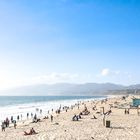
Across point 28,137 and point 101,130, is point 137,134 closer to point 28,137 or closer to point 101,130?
point 101,130

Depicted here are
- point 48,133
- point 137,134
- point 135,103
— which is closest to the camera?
point 137,134

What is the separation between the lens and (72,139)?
27.2m

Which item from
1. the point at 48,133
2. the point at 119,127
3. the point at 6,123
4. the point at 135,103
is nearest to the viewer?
the point at 48,133

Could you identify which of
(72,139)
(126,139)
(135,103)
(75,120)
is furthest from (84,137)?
(135,103)

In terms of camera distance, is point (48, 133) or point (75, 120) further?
point (75, 120)

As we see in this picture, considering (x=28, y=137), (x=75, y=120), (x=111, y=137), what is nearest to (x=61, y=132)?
(x=28, y=137)

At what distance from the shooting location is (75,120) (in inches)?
1668

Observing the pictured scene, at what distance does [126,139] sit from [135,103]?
40.0 meters

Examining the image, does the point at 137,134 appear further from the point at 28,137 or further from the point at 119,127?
the point at 28,137

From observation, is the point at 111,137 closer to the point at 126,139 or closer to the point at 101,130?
the point at 126,139

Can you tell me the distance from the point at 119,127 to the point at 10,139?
12.3 metres

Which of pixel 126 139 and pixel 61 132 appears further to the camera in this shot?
pixel 61 132

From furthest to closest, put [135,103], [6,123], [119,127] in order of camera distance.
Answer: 1. [135,103]
2. [6,123]
3. [119,127]

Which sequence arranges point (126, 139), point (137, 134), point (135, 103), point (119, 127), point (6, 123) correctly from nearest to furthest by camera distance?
point (126, 139)
point (137, 134)
point (119, 127)
point (6, 123)
point (135, 103)
